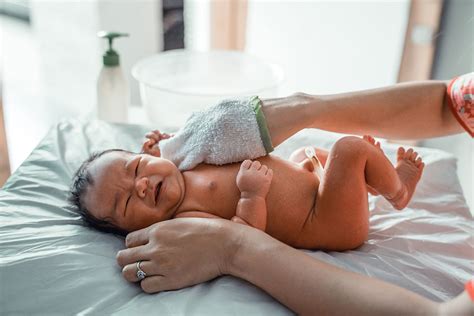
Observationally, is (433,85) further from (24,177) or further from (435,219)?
(24,177)

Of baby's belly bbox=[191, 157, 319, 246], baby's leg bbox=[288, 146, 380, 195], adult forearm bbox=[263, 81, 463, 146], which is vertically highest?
adult forearm bbox=[263, 81, 463, 146]

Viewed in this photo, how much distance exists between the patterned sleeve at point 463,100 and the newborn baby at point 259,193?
17 centimetres

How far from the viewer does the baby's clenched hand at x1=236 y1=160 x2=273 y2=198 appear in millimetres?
1011

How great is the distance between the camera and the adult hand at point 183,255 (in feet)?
2.92

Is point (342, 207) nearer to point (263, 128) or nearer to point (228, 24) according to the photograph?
point (263, 128)

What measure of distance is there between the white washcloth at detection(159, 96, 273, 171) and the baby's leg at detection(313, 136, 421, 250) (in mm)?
138

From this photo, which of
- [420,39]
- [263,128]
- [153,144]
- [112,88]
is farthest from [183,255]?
[420,39]

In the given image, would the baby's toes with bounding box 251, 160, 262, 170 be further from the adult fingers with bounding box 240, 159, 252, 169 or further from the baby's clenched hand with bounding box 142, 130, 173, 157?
the baby's clenched hand with bounding box 142, 130, 173, 157

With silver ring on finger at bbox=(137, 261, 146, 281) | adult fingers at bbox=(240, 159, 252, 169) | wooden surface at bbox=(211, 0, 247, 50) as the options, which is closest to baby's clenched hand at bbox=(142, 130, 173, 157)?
adult fingers at bbox=(240, 159, 252, 169)

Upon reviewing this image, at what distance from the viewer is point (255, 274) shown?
87cm

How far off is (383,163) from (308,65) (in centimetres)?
119

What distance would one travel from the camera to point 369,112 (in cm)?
109

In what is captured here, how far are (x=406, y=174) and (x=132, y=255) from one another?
1.91 feet

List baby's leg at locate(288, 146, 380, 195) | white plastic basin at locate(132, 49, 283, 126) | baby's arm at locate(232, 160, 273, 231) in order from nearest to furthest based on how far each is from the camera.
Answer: baby's arm at locate(232, 160, 273, 231) → baby's leg at locate(288, 146, 380, 195) → white plastic basin at locate(132, 49, 283, 126)
